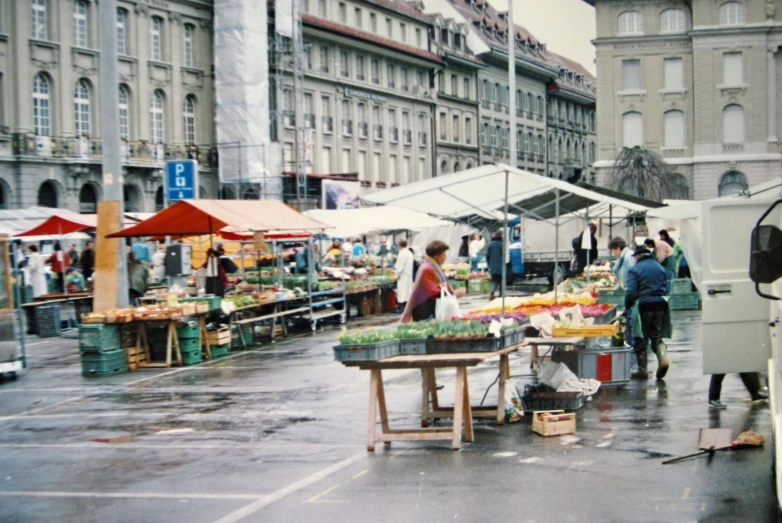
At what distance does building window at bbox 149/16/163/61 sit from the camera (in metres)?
56.6

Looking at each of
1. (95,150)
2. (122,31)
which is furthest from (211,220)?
(122,31)

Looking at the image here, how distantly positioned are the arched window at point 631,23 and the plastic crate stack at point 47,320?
59.6 m

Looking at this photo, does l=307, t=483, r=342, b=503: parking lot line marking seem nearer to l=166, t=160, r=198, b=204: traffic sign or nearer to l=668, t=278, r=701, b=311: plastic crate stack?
l=166, t=160, r=198, b=204: traffic sign

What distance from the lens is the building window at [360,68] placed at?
74062mm

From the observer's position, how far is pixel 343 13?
71938mm

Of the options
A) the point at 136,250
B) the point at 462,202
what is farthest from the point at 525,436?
the point at 136,250

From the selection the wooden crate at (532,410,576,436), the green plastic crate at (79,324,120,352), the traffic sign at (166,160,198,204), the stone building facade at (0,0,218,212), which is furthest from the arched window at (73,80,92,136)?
the wooden crate at (532,410,576,436)

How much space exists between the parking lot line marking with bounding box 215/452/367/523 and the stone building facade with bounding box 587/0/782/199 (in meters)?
71.8

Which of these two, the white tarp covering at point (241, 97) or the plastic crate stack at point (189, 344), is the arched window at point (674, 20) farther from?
the plastic crate stack at point (189, 344)

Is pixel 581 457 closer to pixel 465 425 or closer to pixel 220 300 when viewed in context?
pixel 465 425

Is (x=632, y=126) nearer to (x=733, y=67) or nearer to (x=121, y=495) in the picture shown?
(x=733, y=67)

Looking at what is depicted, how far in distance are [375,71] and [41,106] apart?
30700 millimetres

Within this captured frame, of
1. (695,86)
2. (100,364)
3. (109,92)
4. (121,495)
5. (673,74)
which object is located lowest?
(121,495)

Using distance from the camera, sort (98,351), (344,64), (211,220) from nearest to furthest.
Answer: (98,351)
(211,220)
(344,64)
